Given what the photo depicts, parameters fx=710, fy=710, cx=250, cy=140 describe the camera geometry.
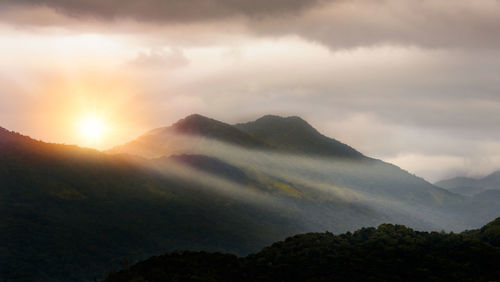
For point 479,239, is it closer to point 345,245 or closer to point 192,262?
point 345,245

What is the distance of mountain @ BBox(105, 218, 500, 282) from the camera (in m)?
163

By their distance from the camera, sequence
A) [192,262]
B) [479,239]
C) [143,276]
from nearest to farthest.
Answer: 1. [143,276]
2. [192,262]
3. [479,239]

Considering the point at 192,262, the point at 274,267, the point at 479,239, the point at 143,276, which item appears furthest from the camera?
the point at 479,239

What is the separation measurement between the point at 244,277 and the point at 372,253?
39.5m

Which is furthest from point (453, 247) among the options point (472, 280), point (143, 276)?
point (143, 276)

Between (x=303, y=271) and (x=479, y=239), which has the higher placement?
(x=479, y=239)

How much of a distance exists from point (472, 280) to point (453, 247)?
23.7 m

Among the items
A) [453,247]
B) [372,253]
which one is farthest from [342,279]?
[453,247]

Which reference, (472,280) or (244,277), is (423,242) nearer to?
(472,280)

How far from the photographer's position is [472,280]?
165 m

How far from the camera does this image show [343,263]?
17638 cm

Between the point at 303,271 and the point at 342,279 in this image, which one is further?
the point at 303,271

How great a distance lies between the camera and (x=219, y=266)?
6683 inches

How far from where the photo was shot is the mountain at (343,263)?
535ft
